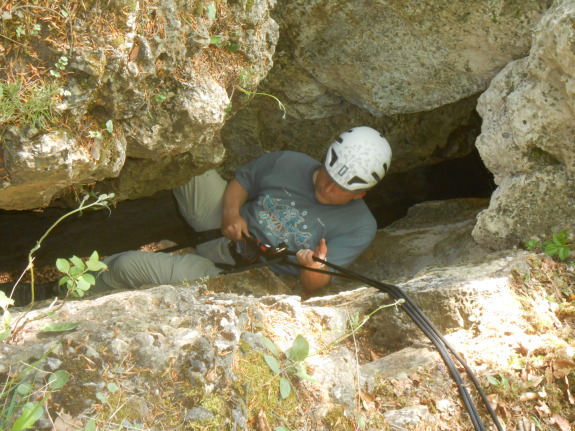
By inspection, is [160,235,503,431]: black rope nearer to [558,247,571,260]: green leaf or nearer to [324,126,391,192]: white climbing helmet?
[324,126,391,192]: white climbing helmet

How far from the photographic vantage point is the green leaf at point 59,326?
2615 mm

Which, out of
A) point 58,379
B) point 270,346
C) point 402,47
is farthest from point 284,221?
point 58,379

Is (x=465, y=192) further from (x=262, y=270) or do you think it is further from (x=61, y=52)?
(x=61, y=52)

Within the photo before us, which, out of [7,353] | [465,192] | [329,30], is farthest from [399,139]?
[7,353]

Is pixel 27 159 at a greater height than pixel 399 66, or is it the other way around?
pixel 399 66

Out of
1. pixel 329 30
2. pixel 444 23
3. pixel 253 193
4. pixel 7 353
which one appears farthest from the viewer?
pixel 253 193

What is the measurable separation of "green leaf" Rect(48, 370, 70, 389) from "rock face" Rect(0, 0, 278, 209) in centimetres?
127

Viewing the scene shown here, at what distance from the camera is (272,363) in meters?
2.76

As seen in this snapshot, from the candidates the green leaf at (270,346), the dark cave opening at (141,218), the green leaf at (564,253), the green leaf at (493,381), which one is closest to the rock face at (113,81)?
the green leaf at (270,346)

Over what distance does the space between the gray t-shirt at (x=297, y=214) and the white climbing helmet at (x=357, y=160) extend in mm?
349

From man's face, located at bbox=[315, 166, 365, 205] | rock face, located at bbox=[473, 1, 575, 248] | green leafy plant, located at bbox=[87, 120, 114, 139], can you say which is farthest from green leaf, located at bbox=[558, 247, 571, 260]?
green leafy plant, located at bbox=[87, 120, 114, 139]

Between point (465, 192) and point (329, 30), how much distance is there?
310 cm

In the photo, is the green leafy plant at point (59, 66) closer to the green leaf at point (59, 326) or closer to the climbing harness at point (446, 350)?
the green leaf at point (59, 326)

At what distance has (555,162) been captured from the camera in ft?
13.6
